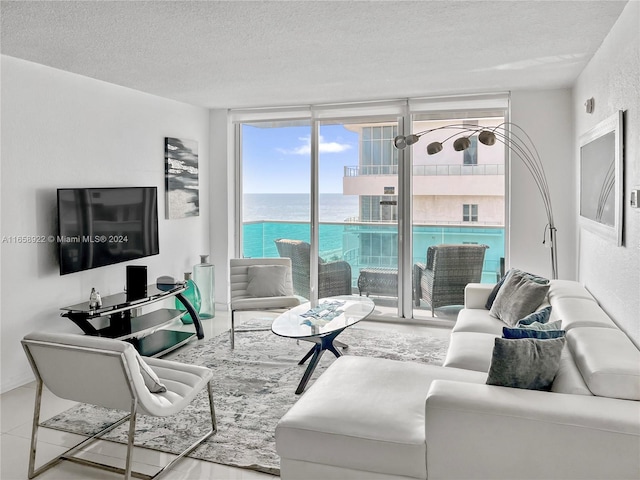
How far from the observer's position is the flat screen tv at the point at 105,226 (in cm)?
423

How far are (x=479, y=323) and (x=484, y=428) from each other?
6.43ft

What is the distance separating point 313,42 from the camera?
349cm

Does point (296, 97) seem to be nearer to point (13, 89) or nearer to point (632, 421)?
point (13, 89)

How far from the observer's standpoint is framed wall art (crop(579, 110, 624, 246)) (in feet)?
9.66

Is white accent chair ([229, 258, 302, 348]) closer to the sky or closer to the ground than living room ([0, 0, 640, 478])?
closer to the ground

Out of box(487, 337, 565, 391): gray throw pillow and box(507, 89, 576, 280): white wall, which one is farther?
box(507, 89, 576, 280): white wall

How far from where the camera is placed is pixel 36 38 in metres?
3.39

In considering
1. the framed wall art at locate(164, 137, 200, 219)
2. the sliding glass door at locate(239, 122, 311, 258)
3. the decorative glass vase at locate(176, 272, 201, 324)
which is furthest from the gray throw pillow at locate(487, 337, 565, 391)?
the framed wall art at locate(164, 137, 200, 219)

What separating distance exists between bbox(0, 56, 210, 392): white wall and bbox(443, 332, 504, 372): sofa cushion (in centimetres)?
322

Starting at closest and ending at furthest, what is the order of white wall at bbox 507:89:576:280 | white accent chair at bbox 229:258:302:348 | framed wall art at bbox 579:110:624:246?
framed wall art at bbox 579:110:624:246 < white accent chair at bbox 229:258:302:348 < white wall at bbox 507:89:576:280

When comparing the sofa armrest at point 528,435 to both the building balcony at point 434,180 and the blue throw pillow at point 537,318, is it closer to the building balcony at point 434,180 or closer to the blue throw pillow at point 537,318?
the blue throw pillow at point 537,318

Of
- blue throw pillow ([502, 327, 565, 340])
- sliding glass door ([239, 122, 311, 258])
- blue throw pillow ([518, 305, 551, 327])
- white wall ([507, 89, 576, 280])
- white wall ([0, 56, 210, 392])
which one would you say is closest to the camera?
blue throw pillow ([502, 327, 565, 340])

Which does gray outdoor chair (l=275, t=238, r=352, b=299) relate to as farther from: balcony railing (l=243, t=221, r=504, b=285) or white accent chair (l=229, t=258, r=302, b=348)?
white accent chair (l=229, t=258, r=302, b=348)

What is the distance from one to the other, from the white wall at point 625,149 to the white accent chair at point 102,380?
249 centimetres
